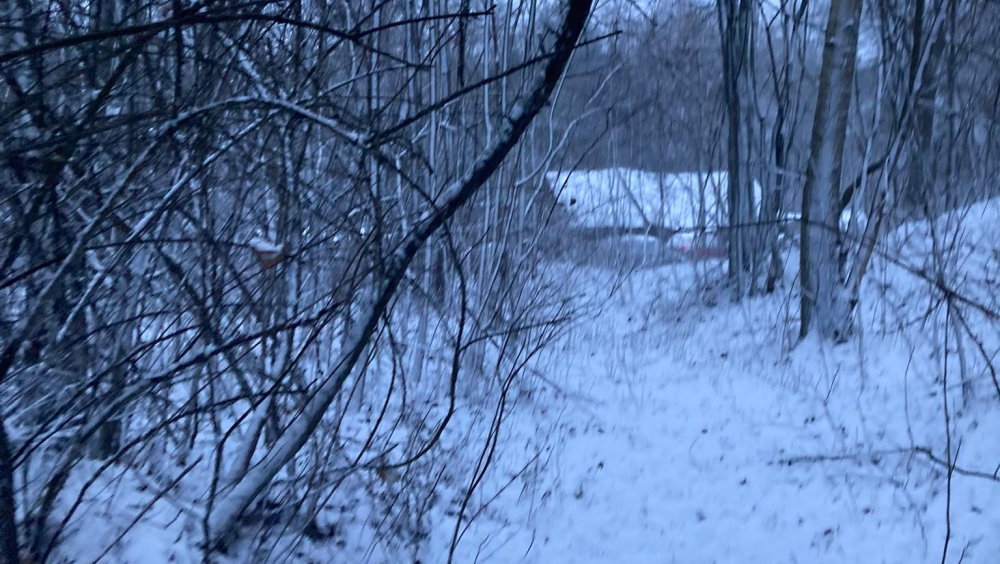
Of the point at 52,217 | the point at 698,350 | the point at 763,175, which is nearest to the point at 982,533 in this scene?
the point at 52,217

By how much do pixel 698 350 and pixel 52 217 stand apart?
810cm

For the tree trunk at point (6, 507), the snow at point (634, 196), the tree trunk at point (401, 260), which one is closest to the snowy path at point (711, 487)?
the tree trunk at point (401, 260)

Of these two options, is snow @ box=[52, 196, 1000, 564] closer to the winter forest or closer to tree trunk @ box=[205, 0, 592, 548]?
the winter forest

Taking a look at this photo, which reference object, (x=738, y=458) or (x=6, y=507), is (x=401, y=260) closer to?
(x=6, y=507)

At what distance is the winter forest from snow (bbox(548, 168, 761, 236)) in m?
2.56

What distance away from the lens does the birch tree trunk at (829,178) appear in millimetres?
8398

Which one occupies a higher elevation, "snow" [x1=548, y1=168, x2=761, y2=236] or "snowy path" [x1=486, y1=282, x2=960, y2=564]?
"snow" [x1=548, y1=168, x2=761, y2=236]

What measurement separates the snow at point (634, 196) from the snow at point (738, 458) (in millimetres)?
6095

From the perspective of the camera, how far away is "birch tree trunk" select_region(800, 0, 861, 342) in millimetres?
8398

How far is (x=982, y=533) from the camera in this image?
489 centimetres

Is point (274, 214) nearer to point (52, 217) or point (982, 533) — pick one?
point (52, 217)

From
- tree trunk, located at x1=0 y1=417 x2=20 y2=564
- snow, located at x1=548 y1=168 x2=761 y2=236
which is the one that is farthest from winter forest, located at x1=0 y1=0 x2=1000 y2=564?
snow, located at x1=548 y1=168 x2=761 y2=236

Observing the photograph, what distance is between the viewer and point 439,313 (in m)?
4.55

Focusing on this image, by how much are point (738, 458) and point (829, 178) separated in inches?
130
